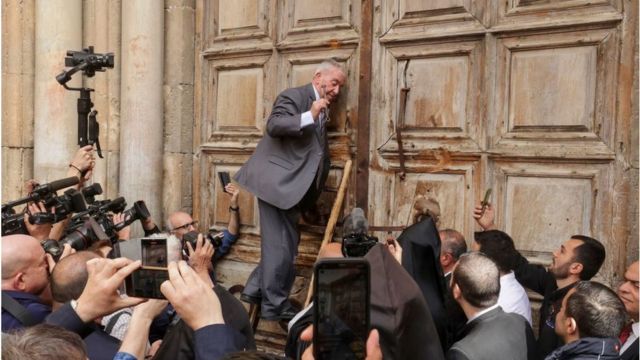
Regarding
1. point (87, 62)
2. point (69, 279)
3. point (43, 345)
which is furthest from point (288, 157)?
point (43, 345)

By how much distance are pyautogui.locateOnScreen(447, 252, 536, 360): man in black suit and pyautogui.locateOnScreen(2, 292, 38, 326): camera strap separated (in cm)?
156

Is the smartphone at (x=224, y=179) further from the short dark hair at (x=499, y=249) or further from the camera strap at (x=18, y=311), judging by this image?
the camera strap at (x=18, y=311)

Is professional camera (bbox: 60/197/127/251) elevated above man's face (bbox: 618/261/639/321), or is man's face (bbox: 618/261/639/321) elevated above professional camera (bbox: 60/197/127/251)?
professional camera (bbox: 60/197/127/251)

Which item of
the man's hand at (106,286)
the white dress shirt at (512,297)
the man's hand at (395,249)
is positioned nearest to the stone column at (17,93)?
the white dress shirt at (512,297)

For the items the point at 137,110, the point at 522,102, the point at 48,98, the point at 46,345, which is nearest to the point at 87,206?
the point at 137,110

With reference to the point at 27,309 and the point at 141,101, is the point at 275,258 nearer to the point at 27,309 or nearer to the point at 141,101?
the point at 141,101

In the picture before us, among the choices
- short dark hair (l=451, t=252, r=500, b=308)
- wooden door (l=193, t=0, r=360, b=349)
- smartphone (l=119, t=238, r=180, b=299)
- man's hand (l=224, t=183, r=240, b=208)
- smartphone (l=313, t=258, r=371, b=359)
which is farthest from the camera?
man's hand (l=224, t=183, r=240, b=208)

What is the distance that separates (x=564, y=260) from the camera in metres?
3.89

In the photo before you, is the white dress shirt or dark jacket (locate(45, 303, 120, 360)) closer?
dark jacket (locate(45, 303, 120, 360))

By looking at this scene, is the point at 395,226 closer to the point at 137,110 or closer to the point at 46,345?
the point at 137,110

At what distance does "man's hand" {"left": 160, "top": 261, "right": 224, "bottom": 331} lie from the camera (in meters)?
1.94

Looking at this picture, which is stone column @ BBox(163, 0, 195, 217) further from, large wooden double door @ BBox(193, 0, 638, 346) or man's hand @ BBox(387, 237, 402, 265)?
man's hand @ BBox(387, 237, 402, 265)

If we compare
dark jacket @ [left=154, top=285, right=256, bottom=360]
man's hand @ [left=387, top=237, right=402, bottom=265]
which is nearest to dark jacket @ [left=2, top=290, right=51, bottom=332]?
dark jacket @ [left=154, top=285, right=256, bottom=360]

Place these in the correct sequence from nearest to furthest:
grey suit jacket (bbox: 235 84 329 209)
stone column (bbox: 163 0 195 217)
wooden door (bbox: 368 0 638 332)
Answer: wooden door (bbox: 368 0 638 332)
grey suit jacket (bbox: 235 84 329 209)
stone column (bbox: 163 0 195 217)
